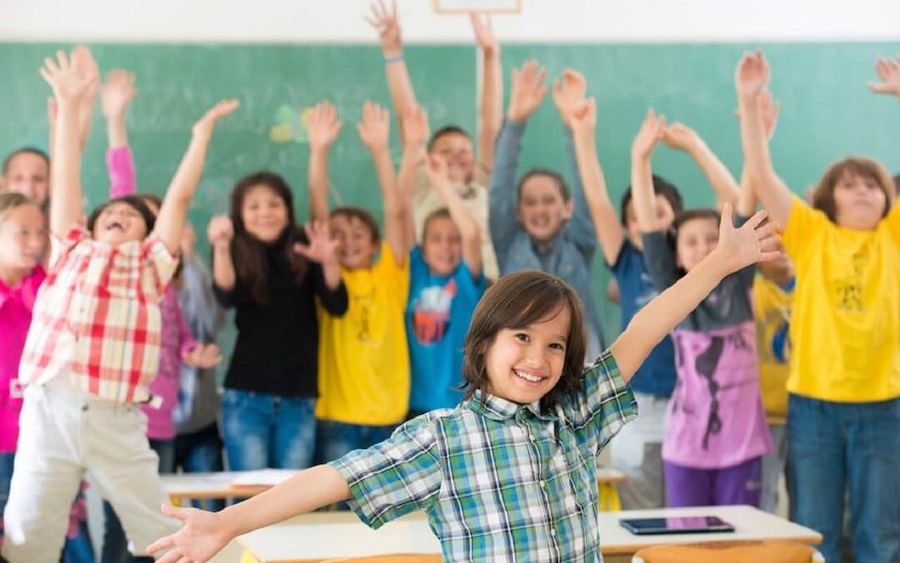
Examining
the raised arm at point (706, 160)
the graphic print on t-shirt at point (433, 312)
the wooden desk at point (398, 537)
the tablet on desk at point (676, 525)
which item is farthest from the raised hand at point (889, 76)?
the tablet on desk at point (676, 525)

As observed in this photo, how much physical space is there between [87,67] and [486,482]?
3.22 m

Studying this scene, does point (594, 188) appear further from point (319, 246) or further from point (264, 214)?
point (264, 214)

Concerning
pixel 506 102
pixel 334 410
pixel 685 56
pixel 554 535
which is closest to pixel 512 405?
pixel 554 535

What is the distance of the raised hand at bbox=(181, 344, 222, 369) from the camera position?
423 centimetres

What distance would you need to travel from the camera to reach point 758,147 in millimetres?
3893

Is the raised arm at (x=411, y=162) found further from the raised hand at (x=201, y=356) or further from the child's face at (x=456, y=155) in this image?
the raised hand at (x=201, y=356)

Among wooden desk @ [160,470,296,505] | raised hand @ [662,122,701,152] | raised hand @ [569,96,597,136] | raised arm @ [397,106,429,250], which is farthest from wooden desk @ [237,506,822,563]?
raised hand @ [569,96,597,136]

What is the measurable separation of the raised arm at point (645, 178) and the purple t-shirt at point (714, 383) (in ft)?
0.23

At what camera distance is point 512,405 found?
1927 mm

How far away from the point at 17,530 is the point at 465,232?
196cm

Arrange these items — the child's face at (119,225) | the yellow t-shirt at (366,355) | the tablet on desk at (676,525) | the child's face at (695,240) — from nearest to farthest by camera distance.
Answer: the tablet on desk at (676,525)
the child's face at (119,225)
the child's face at (695,240)
the yellow t-shirt at (366,355)

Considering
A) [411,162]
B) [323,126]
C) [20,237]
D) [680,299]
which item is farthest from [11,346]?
[680,299]

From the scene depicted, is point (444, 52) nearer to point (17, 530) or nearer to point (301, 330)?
point (301, 330)

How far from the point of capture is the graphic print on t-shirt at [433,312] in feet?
14.2
